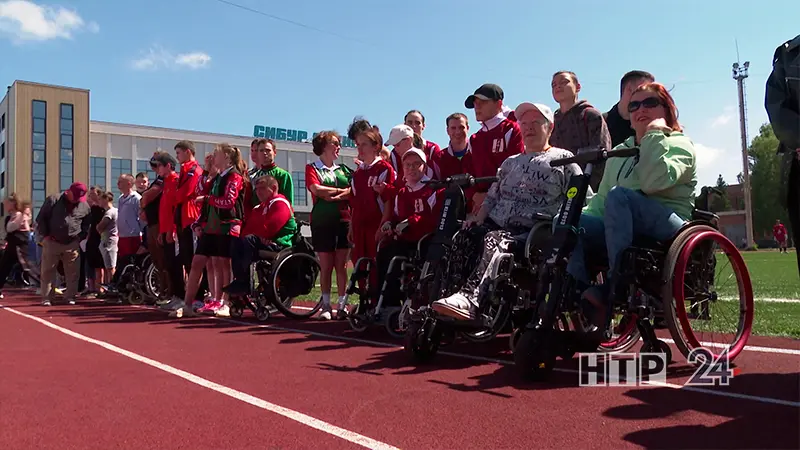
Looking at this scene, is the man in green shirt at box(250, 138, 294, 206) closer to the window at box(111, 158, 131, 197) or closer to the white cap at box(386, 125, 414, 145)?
the white cap at box(386, 125, 414, 145)

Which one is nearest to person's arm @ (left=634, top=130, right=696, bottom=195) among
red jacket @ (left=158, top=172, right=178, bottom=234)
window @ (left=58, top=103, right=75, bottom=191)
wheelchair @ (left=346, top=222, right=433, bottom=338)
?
wheelchair @ (left=346, top=222, right=433, bottom=338)

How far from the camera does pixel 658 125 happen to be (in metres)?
3.96

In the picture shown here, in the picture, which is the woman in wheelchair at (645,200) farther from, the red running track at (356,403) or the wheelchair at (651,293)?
the red running track at (356,403)

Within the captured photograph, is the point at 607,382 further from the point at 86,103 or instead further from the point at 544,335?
the point at 86,103

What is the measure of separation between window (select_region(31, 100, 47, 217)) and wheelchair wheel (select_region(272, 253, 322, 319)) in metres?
56.0

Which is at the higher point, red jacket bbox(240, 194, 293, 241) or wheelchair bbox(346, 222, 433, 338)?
red jacket bbox(240, 194, 293, 241)

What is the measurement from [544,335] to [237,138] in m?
68.4

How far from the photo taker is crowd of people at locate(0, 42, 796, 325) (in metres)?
3.89

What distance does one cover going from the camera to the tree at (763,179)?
67000mm

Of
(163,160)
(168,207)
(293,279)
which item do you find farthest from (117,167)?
(293,279)

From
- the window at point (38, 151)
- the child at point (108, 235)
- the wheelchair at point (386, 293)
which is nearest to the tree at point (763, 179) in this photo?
the window at point (38, 151)

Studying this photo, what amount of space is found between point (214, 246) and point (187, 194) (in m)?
1.05

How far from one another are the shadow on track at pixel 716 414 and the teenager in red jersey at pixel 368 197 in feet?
11.9

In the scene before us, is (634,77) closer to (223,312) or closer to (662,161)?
(662,161)
